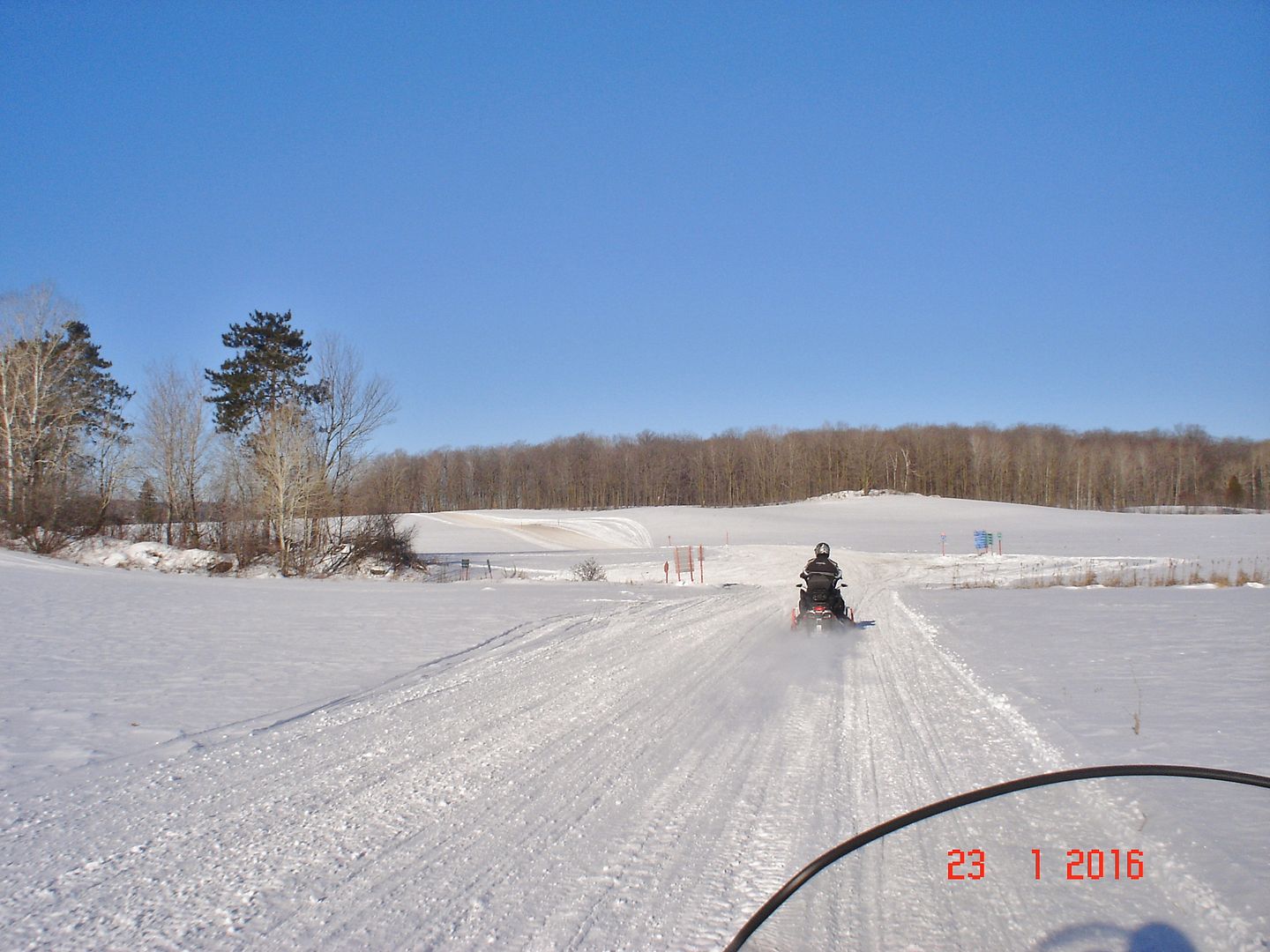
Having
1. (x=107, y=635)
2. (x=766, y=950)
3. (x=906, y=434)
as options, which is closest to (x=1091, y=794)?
(x=766, y=950)

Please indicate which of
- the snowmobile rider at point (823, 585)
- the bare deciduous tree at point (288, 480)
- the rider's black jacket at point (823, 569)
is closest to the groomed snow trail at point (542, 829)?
the snowmobile rider at point (823, 585)

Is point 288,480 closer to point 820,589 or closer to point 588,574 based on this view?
point 588,574

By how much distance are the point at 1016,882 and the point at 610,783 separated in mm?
2529

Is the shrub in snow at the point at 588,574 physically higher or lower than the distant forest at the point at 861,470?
lower

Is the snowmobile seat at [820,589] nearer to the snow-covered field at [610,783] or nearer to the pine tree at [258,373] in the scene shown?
the snow-covered field at [610,783]

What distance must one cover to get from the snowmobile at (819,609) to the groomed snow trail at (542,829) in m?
4.70

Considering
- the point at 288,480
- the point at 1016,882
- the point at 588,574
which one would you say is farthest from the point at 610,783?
the point at 288,480

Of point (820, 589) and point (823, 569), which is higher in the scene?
point (823, 569)

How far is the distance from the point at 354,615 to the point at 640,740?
10.6 metres

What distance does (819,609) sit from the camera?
13086 mm

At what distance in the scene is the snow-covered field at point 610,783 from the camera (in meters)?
3.43

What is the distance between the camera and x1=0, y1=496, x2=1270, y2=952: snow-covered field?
11.2ft

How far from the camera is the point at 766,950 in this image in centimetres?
308

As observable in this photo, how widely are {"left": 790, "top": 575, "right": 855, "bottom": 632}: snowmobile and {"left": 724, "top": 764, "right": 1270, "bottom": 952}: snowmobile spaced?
8.56 m
